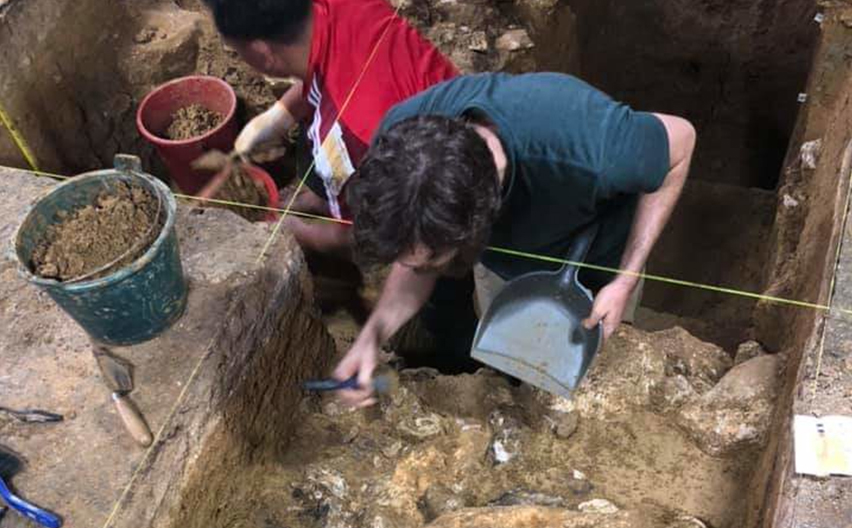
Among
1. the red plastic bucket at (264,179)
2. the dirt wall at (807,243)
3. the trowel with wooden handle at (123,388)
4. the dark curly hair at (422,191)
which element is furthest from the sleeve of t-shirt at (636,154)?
the red plastic bucket at (264,179)

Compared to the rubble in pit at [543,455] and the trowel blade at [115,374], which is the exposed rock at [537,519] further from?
the trowel blade at [115,374]

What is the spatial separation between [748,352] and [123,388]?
1.89 metres

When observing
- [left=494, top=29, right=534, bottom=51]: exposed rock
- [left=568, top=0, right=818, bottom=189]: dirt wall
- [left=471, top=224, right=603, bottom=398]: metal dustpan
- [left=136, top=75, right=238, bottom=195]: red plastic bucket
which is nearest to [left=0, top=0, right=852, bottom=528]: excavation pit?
[left=471, top=224, right=603, bottom=398]: metal dustpan

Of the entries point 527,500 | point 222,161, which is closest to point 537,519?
point 527,500

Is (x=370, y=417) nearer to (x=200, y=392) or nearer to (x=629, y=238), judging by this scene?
(x=200, y=392)

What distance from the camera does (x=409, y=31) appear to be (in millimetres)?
2516

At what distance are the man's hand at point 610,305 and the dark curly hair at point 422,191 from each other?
2.00ft

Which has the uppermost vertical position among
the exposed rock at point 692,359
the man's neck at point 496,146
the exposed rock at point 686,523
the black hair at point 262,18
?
the man's neck at point 496,146

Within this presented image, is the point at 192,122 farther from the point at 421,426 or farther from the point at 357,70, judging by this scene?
the point at 421,426

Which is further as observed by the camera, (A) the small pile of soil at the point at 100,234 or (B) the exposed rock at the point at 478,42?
(B) the exposed rock at the point at 478,42

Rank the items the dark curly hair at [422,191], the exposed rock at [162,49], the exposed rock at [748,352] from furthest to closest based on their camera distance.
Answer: the exposed rock at [162,49] < the exposed rock at [748,352] < the dark curly hair at [422,191]

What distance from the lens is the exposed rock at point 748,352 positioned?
8.23ft

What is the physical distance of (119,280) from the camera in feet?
6.37

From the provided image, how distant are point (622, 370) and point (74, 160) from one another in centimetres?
254
